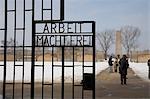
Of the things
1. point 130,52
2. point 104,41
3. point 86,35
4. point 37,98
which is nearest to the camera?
point 86,35

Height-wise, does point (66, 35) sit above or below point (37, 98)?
above

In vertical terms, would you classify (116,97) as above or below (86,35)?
below

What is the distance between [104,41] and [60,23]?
96358mm

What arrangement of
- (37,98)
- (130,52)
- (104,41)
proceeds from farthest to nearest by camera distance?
(104,41), (130,52), (37,98)

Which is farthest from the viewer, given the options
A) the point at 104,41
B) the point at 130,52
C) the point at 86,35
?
the point at 104,41

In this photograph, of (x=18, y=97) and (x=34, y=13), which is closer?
(x=34, y=13)

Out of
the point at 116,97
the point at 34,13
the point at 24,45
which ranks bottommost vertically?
the point at 116,97

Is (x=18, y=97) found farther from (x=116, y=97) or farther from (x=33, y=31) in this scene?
(x=33, y=31)

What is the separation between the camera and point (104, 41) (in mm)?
107438

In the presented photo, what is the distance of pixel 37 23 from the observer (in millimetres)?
11641

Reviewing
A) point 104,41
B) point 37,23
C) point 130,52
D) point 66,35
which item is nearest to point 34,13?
point 37,23

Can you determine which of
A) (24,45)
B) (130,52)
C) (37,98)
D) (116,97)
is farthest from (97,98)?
(130,52)

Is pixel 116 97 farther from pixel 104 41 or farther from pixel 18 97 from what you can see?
pixel 104 41

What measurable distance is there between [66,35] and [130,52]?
89.4m
